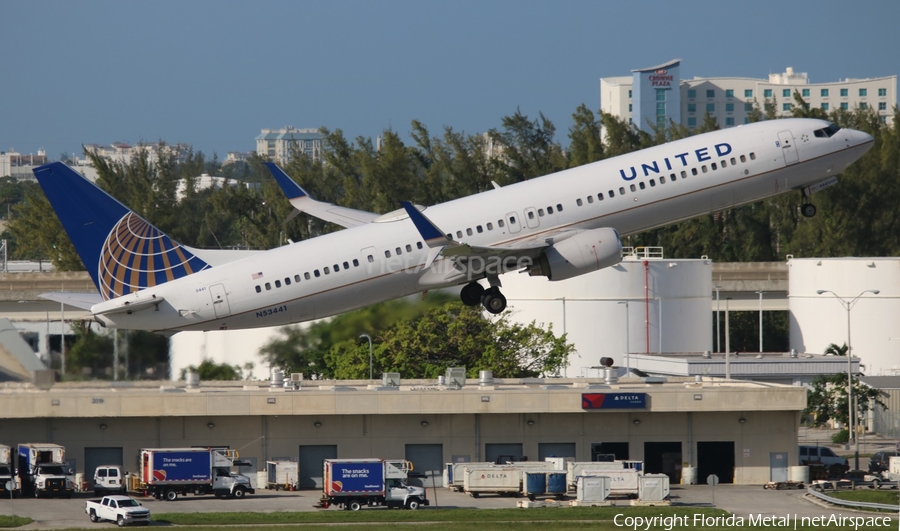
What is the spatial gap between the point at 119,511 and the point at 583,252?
73.6 feet

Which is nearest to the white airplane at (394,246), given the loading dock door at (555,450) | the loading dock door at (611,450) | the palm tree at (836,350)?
the loading dock door at (555,450)

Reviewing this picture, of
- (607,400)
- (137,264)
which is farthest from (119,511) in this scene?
(607,400)

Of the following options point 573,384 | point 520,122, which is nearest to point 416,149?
point 520,122

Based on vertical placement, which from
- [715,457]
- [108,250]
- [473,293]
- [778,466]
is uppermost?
[108,250]

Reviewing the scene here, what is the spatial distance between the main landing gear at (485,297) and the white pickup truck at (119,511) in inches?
652

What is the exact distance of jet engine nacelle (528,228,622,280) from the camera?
5319cm

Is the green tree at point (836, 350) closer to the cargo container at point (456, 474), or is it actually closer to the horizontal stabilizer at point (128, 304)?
the cargo container at point (456, 474)

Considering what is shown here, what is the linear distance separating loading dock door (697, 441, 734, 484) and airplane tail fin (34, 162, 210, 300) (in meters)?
32.8

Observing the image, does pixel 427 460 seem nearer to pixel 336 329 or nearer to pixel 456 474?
pixel 456 474

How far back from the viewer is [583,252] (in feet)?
174

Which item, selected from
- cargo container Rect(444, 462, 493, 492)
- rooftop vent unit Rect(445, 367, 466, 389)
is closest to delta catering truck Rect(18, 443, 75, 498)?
cargo container Rect(444, 462, 493, 492)

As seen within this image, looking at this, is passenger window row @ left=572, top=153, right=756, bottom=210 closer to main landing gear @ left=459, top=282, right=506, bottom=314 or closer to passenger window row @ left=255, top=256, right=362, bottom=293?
main landing gear @ left=459, top=282, right=506, bottom=314

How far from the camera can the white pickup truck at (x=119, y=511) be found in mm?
54469

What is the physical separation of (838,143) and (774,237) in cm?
8935
